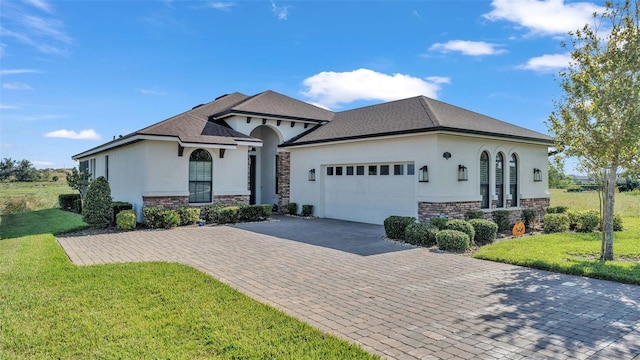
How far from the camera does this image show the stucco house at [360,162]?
12.9 metres

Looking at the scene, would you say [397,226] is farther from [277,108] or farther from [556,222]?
[277,108]

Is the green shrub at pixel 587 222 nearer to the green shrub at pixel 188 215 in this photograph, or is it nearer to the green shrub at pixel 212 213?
the green shrub at pixel 212 213

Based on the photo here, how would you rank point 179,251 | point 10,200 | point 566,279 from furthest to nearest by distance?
point 10,200
point 179,251
point 566,279

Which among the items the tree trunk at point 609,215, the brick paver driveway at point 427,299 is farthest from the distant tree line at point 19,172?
the tree trunk at point 609,215

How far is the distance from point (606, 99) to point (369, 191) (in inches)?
332

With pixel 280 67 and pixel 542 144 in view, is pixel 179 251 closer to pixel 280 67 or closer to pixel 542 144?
pixel 280 67

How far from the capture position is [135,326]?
4.42m

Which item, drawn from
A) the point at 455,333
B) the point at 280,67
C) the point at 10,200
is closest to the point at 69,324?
the point at 455,333

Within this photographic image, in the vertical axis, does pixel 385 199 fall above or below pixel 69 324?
above

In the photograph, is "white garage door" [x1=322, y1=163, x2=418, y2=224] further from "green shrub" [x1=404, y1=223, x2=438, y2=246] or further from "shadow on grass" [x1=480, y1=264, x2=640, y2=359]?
"shadow on grass" [x1=480, y1=264, x2=640, y2=359]

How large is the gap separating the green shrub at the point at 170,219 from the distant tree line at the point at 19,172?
41.2 m

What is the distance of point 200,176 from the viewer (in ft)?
50.8

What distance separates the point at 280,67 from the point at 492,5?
34.1 ft

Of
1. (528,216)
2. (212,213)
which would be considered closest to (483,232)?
(528,216)
